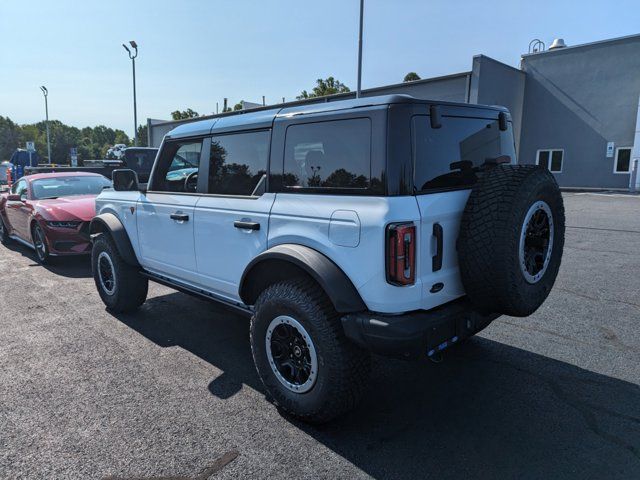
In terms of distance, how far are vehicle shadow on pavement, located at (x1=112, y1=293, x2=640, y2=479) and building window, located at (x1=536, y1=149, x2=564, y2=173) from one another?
83.6 feet

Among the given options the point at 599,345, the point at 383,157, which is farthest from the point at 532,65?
the point at 383,157

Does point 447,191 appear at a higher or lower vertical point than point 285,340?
higher

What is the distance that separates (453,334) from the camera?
269 centimetres

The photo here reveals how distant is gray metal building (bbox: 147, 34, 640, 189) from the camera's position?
2233 cm

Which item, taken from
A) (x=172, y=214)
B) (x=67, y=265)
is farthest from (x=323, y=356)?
(x=67, y=265)

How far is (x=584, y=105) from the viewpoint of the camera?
80.8 feet

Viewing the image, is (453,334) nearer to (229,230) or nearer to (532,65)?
(229,230)

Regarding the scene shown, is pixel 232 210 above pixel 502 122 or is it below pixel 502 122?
below

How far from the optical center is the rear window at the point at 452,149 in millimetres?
2648

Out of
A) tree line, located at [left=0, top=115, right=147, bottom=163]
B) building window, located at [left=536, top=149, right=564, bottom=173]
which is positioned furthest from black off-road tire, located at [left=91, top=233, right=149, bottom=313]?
tree line, located at [left=0, top=115, right=147, bottom=163]

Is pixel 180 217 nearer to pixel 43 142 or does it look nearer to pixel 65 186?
pixel 65 186

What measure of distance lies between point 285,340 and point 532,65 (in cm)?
2874

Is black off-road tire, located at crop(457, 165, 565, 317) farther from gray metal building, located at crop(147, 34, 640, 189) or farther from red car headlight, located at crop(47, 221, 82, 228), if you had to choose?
gray metal building, located at crop(147, 34, 640, 189)

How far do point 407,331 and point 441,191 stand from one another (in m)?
0.90
